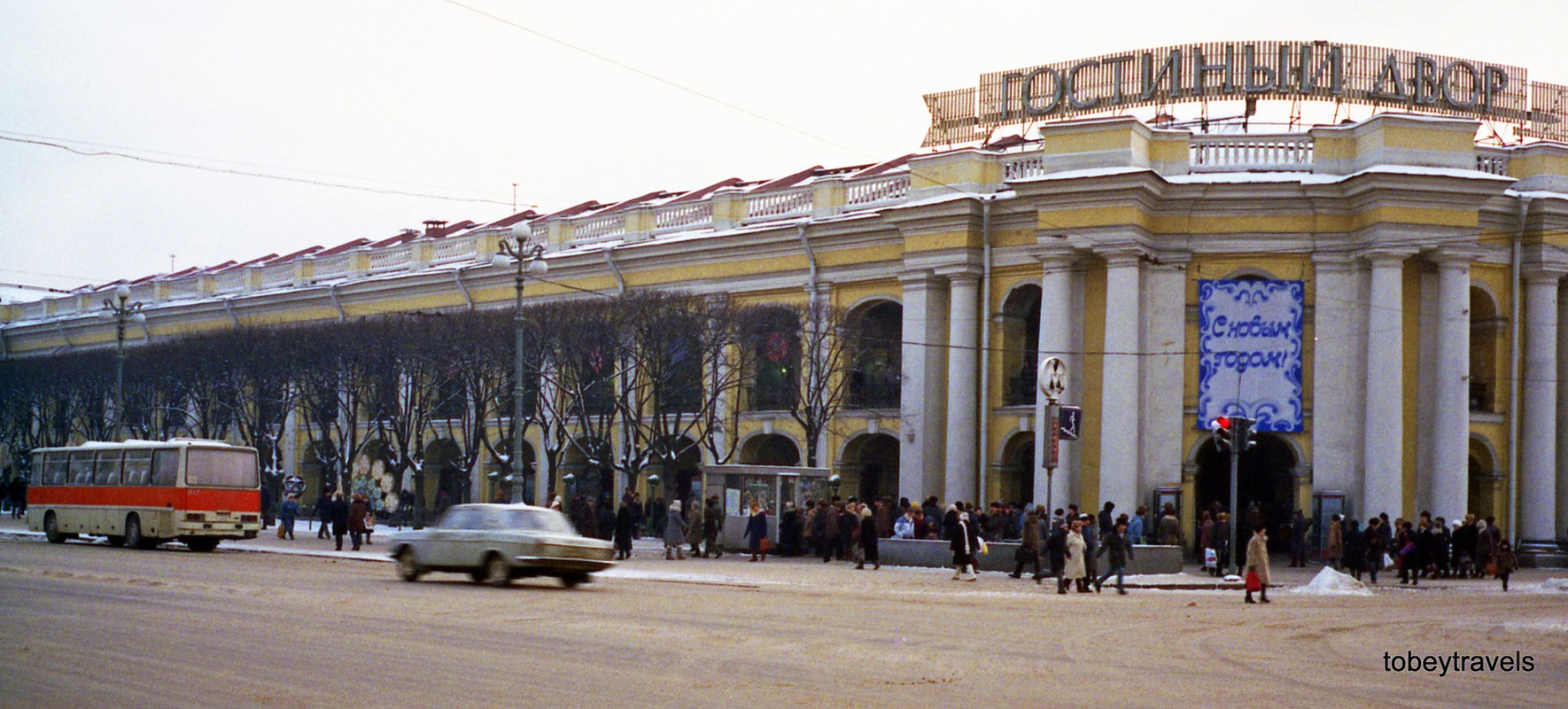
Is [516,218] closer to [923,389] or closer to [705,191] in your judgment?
[705,191]

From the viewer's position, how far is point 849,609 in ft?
68.0

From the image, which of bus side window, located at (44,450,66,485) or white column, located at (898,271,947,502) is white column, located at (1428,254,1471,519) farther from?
bus side window, located at (44,450,66,485)

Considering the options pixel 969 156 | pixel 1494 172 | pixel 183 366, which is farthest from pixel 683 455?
pixel 1494 172

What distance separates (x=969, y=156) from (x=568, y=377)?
12.1 meters

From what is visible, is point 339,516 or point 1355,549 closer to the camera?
point 1355,549

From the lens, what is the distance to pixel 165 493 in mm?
34781

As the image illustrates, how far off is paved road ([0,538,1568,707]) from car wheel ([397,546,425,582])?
0.40 metres

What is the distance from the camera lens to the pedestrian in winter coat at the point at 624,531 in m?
34.4

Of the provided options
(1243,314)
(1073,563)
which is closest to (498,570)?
(1073,563)

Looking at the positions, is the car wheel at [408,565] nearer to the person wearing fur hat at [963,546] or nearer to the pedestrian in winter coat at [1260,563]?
the person wearing fur hat at [963,546]

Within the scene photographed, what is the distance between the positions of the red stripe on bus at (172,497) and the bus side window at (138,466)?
19 centimetres

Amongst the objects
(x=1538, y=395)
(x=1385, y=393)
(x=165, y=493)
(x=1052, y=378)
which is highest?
(x=1538, y=395)

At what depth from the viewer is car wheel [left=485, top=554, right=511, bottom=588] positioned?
78.2ft

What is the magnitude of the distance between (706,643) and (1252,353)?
81.6 ft
